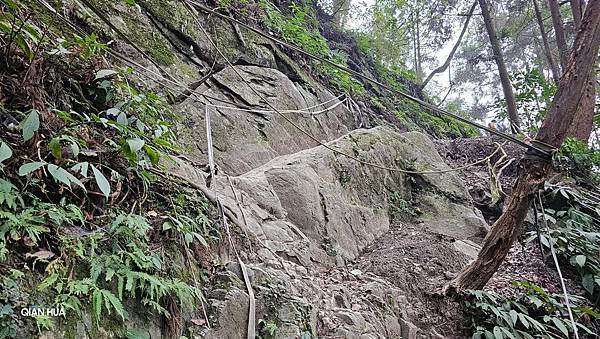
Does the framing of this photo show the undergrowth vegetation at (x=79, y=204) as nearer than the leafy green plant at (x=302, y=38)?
Yes

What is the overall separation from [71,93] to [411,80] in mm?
12283

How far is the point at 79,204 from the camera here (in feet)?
6.30

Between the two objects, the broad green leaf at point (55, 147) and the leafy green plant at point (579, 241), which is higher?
the leafy green plant at point (579, 241)

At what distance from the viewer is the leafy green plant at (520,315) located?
132 inches

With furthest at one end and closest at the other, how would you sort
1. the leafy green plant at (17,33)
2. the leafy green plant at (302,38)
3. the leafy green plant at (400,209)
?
the leafy green plant at (302,38) → the leafy green plant at (400,209) → the leafy green plant at (17,33)

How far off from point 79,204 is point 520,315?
12.3ft

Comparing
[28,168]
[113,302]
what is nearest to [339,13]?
[28,168]

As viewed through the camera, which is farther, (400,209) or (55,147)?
(400,209)

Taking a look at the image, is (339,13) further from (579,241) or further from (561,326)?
(561,326)

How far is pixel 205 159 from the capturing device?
404 cm

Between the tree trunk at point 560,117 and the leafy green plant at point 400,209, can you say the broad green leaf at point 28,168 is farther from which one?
the leafy green plant at point 400,209

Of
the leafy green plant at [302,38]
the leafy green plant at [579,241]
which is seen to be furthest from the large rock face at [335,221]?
the leafy green plant at [302,38]

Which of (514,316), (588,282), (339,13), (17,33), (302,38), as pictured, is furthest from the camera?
→ (339,13)

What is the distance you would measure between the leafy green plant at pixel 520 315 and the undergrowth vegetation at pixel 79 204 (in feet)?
8.60
